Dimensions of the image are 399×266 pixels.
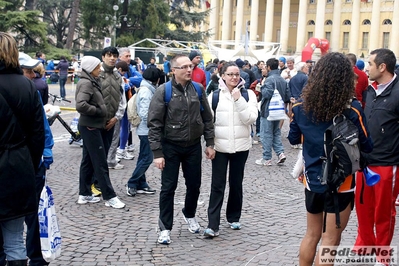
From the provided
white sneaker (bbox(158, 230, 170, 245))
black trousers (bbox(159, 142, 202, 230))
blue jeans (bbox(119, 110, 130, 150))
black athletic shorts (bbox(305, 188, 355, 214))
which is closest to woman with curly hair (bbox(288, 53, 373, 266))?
black athletic shorts (bbox(305, 188, 355, 214))

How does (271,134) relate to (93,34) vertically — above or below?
below

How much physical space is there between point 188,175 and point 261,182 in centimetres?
360

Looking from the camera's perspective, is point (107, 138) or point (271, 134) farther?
point (271, 134)

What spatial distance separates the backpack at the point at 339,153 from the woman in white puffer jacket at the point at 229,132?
2.04 metres

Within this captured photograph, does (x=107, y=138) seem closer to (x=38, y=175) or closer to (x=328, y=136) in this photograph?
(x=38, y=175)

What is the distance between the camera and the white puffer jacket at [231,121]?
6176mm

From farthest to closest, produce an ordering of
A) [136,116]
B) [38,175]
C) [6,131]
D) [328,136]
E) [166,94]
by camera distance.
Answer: [136,116] → [166,94] → [38,175] → [328,136] → [6,131]

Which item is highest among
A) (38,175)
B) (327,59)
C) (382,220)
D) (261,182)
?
(327,59)

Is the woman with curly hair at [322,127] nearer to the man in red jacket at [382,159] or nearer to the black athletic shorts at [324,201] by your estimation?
the black athletic shorts at [324,201]

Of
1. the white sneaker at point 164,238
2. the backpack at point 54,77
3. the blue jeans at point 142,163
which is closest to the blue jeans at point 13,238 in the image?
the white sneaker at point 164,238

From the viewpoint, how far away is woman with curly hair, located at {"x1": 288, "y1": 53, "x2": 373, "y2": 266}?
4.22m

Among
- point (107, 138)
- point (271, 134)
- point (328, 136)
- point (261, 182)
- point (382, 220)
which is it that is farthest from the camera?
point (271, 134)

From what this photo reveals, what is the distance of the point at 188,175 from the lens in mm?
6117

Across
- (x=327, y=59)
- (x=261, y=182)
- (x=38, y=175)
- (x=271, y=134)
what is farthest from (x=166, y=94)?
(x=271, y=134)
